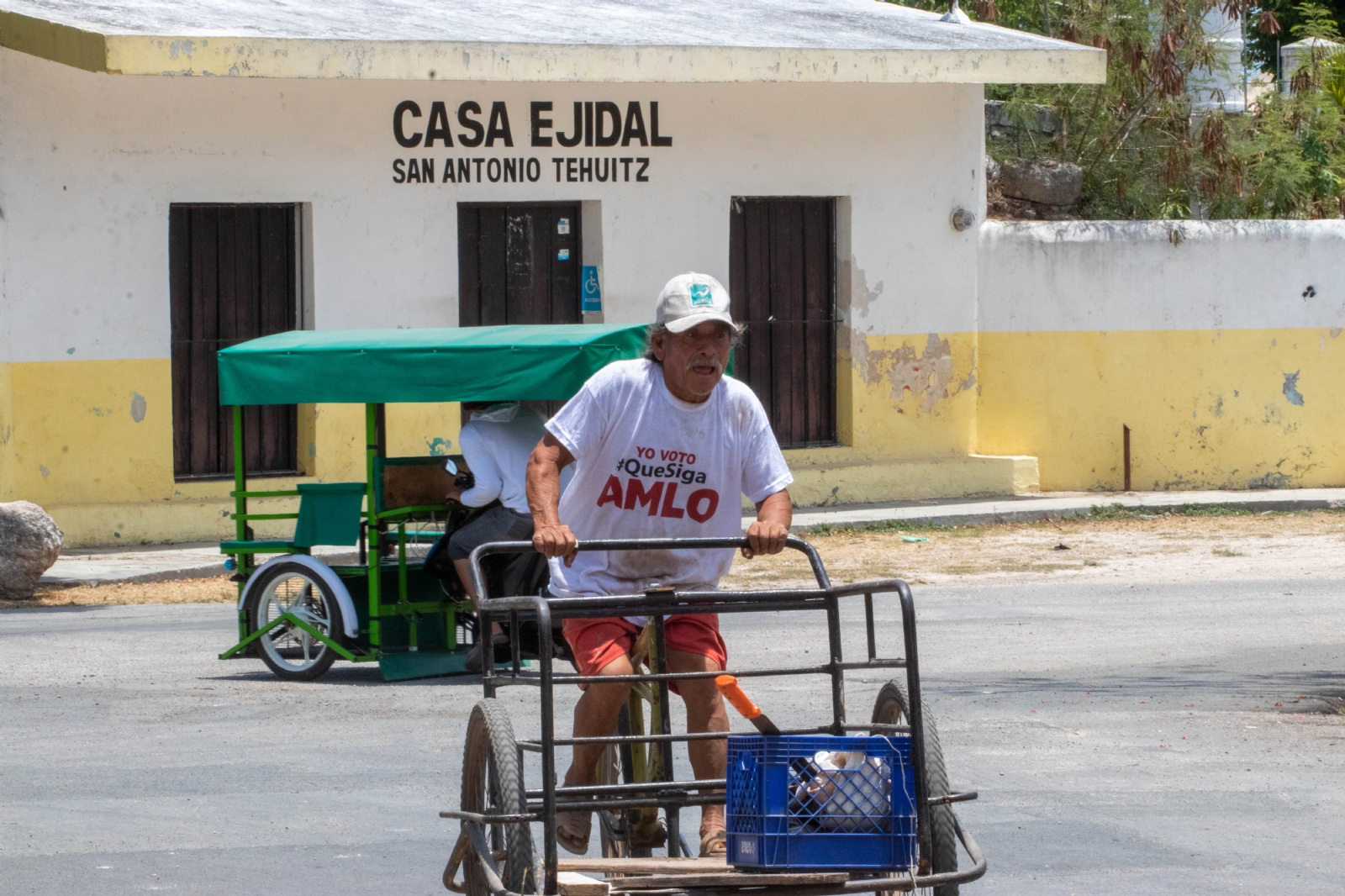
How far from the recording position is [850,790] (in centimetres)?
401

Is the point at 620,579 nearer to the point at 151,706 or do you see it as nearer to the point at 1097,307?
the point at 151,706

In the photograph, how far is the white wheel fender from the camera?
957 centimetres

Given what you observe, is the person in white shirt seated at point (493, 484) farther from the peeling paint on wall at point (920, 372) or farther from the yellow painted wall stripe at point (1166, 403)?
the yellow painted wall stripe at point (1166, 403)

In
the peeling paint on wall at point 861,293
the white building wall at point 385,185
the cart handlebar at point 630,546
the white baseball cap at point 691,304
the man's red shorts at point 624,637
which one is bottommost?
the man's red shorts at point 624,637

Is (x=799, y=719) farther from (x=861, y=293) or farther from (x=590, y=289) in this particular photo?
(x=861, y=293)

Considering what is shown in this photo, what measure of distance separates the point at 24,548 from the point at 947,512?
7.72m

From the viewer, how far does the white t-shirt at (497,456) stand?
30.9 feet

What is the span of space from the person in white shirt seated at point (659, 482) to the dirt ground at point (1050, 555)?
7.60 m

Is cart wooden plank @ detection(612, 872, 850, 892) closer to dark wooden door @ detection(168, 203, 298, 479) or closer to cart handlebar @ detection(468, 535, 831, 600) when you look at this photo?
cart handlebar @ detection(468, 535, 831, 600)

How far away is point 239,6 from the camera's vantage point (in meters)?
15.8

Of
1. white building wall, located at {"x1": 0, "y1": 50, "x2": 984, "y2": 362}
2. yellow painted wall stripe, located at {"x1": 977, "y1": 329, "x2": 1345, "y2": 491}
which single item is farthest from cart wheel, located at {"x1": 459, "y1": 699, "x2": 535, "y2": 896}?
yellow painted wall stripe, located at {"x1": 977, "y1": 329, "x2": 1345, "y2": 491}

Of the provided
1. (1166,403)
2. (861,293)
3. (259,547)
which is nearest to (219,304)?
(861,293)

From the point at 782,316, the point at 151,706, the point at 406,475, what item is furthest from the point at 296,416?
the point at 151,706

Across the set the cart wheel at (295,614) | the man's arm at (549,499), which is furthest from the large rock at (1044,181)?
the man's arm at (549,499)
